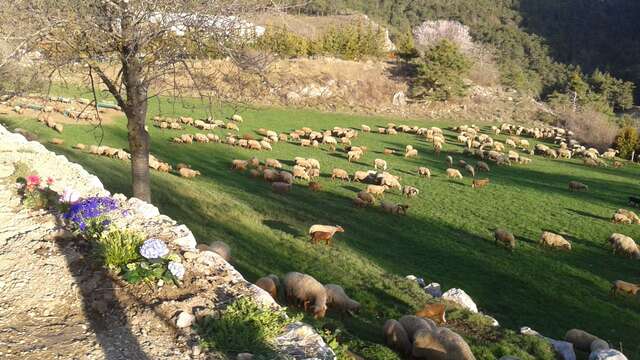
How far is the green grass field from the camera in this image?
1153cm

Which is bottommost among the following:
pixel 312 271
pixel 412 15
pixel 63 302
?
pixel 312 271

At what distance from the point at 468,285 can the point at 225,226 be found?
263 inches

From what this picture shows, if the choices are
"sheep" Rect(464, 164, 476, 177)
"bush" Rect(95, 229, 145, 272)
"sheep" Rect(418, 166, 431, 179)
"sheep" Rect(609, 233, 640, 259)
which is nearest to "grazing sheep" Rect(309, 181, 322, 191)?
"sheep" Rect(418, 166, 431, 179)

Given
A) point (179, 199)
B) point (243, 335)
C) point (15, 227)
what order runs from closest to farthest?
A: point (243, 335)
point (15, 227)
point (179, 199)

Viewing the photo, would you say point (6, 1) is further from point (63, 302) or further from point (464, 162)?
point (464, 162)

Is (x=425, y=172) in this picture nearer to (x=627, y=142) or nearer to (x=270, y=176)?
(x=270, y=176)

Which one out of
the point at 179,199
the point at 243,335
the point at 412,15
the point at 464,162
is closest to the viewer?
the point at 243,335

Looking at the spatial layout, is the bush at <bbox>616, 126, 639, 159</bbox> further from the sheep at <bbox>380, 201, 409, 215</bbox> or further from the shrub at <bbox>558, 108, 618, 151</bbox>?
the sheep at <bbox>380, 201, 409, 215</bbox>

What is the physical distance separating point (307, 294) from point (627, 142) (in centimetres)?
3953

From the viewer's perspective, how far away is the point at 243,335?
5.16 metres

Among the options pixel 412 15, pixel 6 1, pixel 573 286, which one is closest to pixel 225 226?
pixel 6 1

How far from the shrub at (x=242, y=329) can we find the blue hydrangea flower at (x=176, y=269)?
2.87 ft

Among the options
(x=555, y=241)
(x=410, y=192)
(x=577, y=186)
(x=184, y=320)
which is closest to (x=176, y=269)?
(x=184, y=320)

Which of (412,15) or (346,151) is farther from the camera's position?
(412,15)
